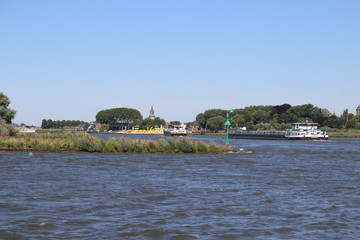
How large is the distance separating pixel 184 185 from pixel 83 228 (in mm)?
11925

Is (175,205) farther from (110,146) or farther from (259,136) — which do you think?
(259,136)

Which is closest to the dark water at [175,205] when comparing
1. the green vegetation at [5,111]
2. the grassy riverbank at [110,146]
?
the grassy riverbank at [110,146]

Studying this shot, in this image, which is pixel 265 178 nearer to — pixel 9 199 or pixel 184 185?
pixel 184 185

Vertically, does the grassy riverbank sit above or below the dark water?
above

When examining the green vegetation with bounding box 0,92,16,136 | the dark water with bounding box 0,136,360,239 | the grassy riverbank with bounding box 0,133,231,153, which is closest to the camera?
the dark water with bounding box 0,136,360,239

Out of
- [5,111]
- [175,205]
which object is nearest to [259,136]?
[5,111]

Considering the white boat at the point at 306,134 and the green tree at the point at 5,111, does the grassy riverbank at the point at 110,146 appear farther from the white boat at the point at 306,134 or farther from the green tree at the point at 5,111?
the white boat at the point at 306,134

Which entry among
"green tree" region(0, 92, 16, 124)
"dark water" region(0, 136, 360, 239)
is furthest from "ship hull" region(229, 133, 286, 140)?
"dark water" region(0, 136, 360, 239)

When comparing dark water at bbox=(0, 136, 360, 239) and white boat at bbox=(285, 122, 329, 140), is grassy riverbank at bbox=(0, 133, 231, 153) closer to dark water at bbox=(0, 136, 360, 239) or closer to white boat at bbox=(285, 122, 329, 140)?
dark water at bbox=(0, 136, 360, 239)

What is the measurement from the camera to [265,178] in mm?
31391

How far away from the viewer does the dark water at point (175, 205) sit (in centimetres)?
1545

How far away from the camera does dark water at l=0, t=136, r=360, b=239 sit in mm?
15453

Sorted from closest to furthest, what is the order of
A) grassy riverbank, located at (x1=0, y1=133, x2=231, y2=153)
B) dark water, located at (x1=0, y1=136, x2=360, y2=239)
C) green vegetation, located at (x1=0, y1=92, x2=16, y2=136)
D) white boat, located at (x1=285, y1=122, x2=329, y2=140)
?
dark water, located at (x1=0, y1=136, x2=360, y2=239) < grassy riverbank, located at (x1=0, y1=133, x2=231, y2=153) < green vegetation, located at (x1=0, y1=92, x2=16, y2=136) < white boat, located at (x1=285, y1=122, x2=329, y2=140)

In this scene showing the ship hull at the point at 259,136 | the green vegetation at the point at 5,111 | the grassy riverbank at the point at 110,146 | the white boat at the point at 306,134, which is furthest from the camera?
the ship hull at the point at 259,136
